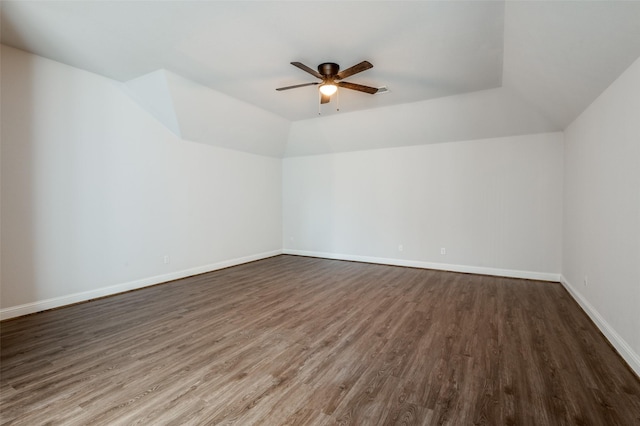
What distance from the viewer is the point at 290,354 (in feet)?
8.11

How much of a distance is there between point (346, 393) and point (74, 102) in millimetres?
4565

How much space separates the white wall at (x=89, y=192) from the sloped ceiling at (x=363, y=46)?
1.14 ft

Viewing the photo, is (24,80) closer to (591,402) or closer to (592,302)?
(591,402)

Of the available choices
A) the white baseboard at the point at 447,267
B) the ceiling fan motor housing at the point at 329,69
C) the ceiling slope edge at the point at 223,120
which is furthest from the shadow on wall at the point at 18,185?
the white baseboard at the point at 447,267

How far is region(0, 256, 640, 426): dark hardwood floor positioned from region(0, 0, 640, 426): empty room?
0.02 meters

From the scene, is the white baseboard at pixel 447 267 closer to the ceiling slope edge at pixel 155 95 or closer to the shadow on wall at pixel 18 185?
the ceiling slope edge at pixel 155 95

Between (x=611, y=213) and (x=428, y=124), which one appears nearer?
(x=611, y=213)

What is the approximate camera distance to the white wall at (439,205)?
4859 mm

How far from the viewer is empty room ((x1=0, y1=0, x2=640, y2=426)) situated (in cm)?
205

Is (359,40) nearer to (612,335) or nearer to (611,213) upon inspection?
(611,213)

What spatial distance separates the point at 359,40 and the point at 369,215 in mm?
3890

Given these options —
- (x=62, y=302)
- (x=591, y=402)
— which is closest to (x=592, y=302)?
(x=591, y=402)

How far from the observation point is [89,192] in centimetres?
384

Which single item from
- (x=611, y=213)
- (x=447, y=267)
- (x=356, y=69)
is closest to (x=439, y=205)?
(x=447, y=267)
